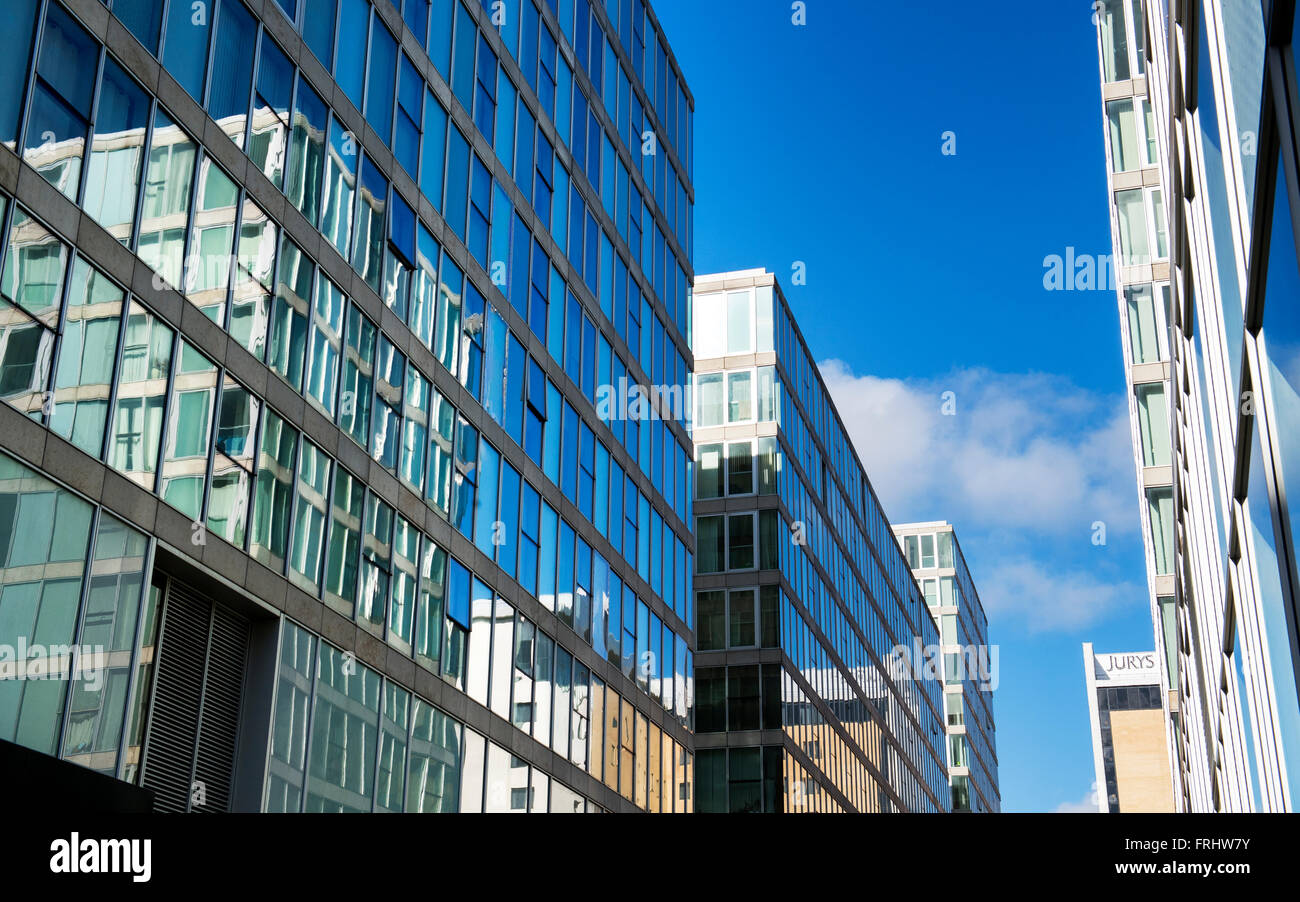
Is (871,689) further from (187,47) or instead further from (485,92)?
(187,47)

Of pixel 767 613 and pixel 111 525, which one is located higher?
pixel 767 613

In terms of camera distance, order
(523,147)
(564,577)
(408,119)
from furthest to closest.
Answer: (564,577)
(523,147)
(408,119)

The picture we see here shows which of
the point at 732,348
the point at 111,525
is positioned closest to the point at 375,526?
the point at 111,525

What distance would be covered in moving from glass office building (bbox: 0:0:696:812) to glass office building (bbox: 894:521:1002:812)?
2733 inches

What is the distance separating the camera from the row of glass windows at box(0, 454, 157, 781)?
52.9 feet

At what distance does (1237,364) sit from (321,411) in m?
17.5

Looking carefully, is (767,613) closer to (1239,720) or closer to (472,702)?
(472,702)

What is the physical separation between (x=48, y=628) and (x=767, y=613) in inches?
1641

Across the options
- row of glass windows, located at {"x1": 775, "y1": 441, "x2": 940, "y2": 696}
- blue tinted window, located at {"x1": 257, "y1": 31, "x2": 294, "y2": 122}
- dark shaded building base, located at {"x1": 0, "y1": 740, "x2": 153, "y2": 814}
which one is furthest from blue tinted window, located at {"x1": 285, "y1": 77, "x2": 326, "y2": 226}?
row of glass windows, located at {"x1": 775, "y1": 441, "x2": 940, "y2": 696}

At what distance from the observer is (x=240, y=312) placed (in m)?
21.5

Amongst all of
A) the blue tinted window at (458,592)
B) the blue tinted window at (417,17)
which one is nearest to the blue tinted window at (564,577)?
the blue tinted window at (458,592)

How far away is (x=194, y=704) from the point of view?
66.7 ft

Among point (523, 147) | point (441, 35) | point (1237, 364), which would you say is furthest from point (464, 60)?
point (1237, 364)
